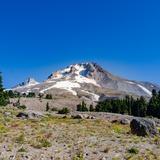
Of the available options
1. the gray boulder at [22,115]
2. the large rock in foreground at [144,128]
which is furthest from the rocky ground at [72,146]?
the gray boulder at [22,115]

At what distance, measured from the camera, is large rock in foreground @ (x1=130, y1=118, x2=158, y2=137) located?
47594 mm

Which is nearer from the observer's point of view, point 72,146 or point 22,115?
point 72,146

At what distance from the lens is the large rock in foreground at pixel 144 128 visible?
156 ft

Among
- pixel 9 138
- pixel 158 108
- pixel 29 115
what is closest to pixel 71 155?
pixel 9 138

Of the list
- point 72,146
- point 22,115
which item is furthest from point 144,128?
point 22,115

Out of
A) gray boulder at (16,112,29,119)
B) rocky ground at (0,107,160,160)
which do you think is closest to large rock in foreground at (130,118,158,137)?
rocky ground at (0,107,160,160)

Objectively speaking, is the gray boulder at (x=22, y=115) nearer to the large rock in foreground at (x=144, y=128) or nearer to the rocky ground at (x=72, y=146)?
the rocky ground at (x=72, y=146)

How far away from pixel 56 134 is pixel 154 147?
1094 cm

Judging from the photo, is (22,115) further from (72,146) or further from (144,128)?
(72,146)

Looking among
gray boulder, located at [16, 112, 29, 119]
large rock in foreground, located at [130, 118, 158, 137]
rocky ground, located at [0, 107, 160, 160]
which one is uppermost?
gray boulder, located at [16, 112, 29, 119]

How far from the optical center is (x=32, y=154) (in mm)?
35781

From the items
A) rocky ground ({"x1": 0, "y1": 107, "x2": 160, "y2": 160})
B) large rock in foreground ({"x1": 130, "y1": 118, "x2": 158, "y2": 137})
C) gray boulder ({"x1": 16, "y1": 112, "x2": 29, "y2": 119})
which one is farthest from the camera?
gray boulder ({"x1": 16, "y1": 112, "x2": 29, "y2": 119})

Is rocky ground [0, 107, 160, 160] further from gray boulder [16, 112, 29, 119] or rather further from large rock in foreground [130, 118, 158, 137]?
gray boulder [16, 112, 29, 119]

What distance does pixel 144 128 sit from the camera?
4778 centimetres
